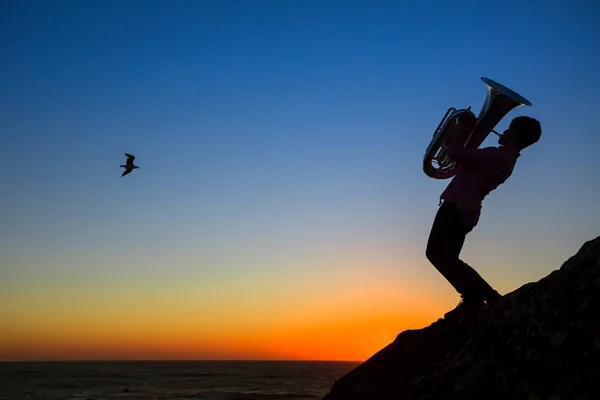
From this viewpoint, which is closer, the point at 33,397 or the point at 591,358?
the point at 591,358

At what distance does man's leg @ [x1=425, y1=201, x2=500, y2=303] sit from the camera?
602cm

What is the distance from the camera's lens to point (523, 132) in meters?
6.14

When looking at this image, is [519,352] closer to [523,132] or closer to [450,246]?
[450,246]

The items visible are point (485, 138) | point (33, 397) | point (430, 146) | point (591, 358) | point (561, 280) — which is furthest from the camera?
point (33, 397)

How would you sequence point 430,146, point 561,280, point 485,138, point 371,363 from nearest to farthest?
1. point 561,280
2. point 371,363
3. point 485,138
4. point 430,146

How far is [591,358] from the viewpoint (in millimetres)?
3672

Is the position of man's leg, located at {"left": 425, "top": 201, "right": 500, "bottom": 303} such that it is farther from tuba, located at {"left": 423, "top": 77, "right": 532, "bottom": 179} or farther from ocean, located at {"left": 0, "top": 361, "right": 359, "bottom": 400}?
ocean, located at {"left": 0, "top": 361, "right": 359, "bottom": 400}

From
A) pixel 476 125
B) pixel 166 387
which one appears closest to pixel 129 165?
pixel 476 125

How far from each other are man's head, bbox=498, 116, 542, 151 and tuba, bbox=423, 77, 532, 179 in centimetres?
21

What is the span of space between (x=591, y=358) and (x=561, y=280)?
2.78 ft

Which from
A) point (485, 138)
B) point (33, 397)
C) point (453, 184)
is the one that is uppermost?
point (485, 138)

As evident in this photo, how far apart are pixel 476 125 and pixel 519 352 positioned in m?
3.13

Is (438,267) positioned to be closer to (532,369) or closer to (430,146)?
(430,146)

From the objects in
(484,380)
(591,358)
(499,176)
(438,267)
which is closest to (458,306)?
(438,267)
